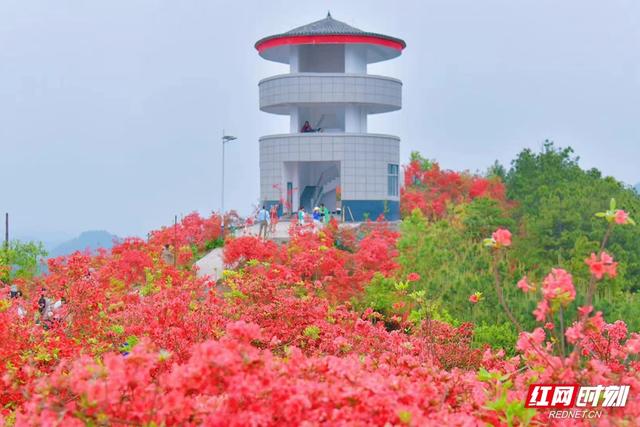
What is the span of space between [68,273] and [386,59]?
1122 inches

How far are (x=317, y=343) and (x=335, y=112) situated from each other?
28.3 m

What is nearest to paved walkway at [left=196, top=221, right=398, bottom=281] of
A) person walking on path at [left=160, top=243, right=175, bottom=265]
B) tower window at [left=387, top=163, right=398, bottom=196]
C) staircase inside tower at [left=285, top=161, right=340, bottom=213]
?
person walking on path at [left=160, top=243, right=175, bottom=265]

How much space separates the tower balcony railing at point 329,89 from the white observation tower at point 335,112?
1.6 inches

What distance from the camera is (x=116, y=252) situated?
28953 mm

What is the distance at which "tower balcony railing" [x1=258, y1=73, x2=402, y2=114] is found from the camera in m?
37.5

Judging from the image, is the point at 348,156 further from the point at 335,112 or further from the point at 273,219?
the point at 273,219

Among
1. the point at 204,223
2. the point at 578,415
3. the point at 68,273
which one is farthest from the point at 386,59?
the point at 578,415

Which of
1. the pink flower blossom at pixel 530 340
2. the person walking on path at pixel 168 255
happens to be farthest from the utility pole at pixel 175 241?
the pink flower blossom at pixel 530 340

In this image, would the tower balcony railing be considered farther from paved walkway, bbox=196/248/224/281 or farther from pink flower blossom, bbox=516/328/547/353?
pink flower blossom, bbox=516/328/547/353

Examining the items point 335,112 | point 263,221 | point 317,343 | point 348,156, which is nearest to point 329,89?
point 348,156

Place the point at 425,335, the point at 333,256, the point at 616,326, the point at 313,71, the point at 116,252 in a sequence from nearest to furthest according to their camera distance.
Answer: the point at 616,326
the point at 425,335
the point at 333,256
the point at 116,252
the point at 313,71

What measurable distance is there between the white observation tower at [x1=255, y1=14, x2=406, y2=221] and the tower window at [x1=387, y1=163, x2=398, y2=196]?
4 centimetres

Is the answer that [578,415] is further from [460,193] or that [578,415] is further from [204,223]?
[460,193]

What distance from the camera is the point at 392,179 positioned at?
3978cm
